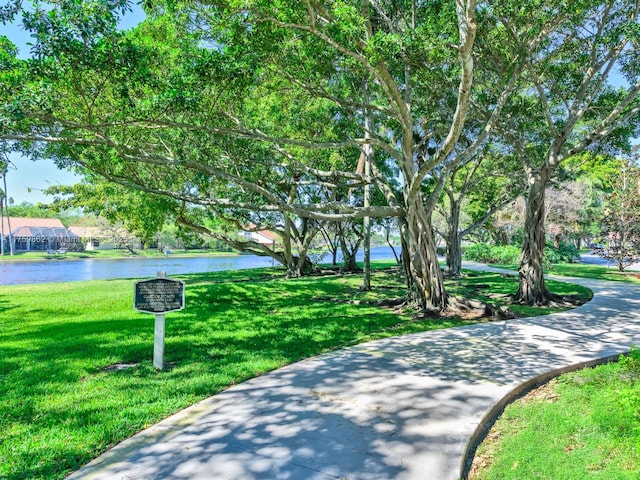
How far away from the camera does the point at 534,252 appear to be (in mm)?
11305

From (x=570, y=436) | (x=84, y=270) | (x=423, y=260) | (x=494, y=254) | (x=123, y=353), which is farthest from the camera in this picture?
(x=84, y=270)

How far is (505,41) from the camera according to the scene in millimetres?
9703

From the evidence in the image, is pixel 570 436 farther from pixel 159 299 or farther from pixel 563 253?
pixel 563 253

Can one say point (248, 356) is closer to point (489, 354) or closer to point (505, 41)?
point (489, 354)

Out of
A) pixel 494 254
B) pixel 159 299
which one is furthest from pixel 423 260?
pixel 494 254

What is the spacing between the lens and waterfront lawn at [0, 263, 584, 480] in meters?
3.57

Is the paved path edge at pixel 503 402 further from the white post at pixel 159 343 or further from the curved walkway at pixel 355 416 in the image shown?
the white post at pixel 159 343

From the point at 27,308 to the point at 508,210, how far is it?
31662mm

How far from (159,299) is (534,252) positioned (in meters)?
9.81

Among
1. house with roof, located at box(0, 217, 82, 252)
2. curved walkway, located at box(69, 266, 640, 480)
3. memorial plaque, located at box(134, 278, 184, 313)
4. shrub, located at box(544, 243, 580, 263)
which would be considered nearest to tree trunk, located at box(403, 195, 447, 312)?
curved walkway, located at box(69, 266, 640, 480)

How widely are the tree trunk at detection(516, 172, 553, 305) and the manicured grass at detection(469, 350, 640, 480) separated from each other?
6.64 m

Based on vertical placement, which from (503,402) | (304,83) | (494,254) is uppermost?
(304,83)

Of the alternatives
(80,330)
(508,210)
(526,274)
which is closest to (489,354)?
(526,274)

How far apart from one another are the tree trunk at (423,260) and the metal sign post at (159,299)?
5.87 metres
